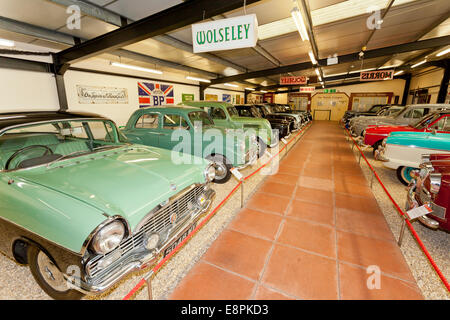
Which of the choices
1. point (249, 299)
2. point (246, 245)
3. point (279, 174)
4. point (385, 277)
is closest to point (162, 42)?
point (279, 174)

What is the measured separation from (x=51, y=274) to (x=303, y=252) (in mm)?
2885

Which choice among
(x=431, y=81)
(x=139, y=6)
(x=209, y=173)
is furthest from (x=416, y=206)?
(x=431, y=81)

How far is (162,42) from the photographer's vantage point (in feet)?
23.2

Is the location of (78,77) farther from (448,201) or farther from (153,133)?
(448,201)

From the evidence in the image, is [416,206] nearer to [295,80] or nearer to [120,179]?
[120,179]

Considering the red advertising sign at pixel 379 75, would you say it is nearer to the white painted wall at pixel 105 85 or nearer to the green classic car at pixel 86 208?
the white painted wall at pixel 105 85

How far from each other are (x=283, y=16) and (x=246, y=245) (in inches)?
241

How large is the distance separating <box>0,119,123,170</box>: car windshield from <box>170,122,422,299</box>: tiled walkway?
220cm

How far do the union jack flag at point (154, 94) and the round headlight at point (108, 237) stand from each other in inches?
439

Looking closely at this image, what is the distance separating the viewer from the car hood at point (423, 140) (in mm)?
4340

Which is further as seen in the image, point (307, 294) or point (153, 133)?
point (153, 133)

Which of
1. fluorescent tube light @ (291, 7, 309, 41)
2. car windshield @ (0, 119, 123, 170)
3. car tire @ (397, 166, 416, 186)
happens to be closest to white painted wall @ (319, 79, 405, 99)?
car tire @ (397, 166, 416, 186)

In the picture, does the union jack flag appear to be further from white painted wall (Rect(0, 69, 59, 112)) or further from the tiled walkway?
the tiled walkway

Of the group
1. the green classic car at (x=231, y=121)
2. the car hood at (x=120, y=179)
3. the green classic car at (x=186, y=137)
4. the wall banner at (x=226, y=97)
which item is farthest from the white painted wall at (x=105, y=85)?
the wall banner at (x=226, y=97)
